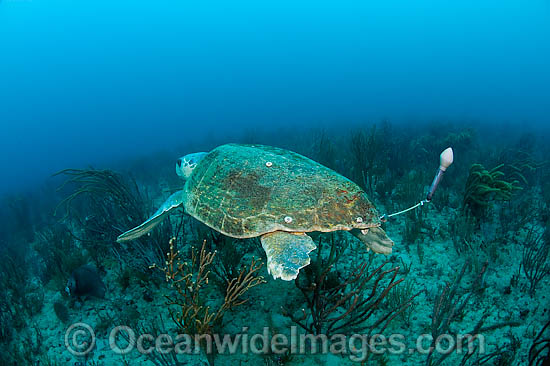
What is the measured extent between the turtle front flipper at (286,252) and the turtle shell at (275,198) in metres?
0.10

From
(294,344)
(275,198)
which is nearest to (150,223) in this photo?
(275,198)

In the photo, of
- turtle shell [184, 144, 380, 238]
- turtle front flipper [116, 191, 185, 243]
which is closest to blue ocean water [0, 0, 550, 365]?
turtle shell [184, 144, 380, 238]

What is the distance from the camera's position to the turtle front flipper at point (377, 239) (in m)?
3.19

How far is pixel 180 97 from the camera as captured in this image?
200 ft

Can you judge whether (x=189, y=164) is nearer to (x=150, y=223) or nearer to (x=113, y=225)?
(x=150, y=223)

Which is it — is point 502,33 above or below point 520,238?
above

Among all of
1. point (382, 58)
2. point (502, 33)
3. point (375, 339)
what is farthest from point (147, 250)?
point (502, 33)

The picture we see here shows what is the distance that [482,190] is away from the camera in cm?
413

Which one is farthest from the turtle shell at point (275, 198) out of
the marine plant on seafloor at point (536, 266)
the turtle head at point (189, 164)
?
the marine plant on seafloor at point (536, 266)

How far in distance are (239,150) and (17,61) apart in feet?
345

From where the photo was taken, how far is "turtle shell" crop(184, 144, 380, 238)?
2.71 metres

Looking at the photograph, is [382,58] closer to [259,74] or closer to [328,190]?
[259,74]

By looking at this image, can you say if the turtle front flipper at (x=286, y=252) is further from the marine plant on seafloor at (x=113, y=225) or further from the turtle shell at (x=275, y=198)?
the marine plant on seafloor at (x=113, y=225)

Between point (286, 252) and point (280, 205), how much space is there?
51cm
